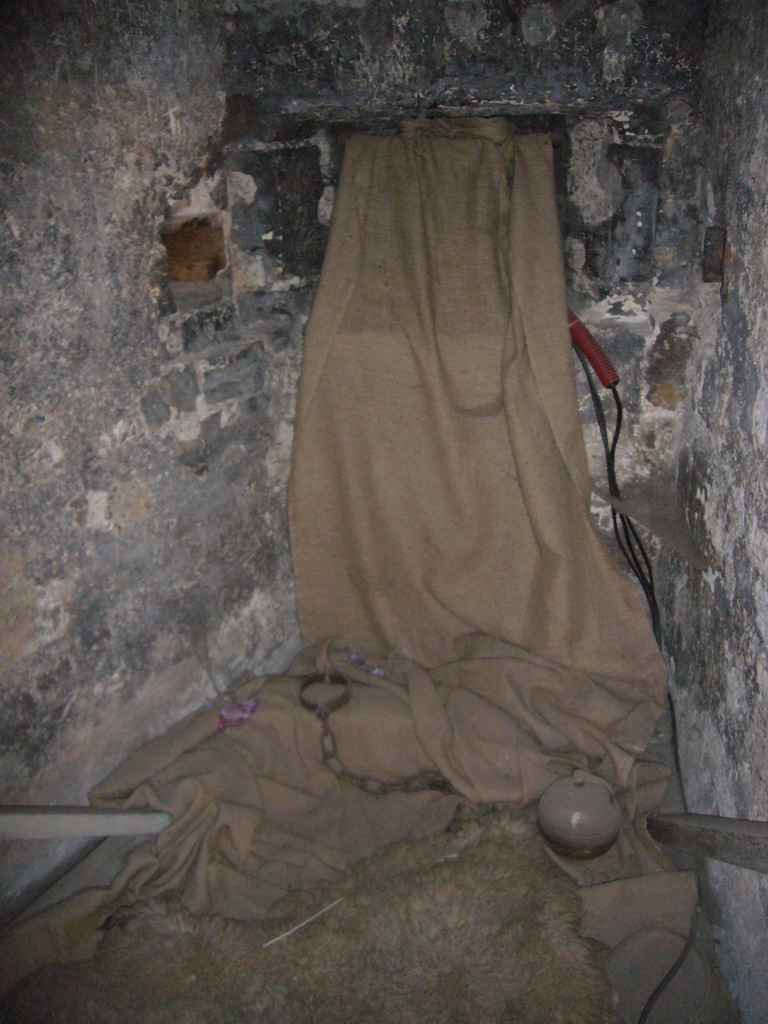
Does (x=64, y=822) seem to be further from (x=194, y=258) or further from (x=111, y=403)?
(x=194, y=258)

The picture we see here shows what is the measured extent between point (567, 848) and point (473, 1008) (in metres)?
0.37

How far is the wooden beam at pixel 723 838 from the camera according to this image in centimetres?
134

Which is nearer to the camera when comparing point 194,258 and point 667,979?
point 667,979

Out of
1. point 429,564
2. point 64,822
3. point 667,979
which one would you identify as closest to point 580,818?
point 667,979

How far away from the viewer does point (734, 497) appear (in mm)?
1645

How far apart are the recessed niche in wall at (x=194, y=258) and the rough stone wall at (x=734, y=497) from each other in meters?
1.09

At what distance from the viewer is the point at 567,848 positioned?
1.79 metres

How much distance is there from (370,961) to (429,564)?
93 cm

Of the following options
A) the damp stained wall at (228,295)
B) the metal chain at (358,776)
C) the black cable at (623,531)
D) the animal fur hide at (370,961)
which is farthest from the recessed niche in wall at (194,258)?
the animal fur hide at (370,961)

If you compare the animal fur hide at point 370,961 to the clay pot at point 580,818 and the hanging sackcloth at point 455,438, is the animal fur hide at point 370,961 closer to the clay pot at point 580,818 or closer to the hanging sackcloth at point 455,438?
the clay pot at point 580,818

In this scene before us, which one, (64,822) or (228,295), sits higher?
(228,295)

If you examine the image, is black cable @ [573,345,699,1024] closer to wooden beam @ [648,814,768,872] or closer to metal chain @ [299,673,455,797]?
wooden beam @ [648,814,768,872]

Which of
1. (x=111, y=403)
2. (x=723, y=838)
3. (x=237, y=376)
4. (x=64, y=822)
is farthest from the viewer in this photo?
(x=237, y=376)

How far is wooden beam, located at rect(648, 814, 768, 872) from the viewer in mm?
1342
